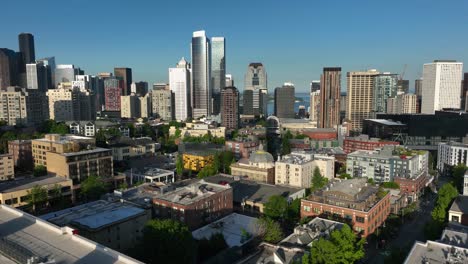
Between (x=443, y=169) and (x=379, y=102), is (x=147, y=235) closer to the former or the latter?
(x=443, y=169)

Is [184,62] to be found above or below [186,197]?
above

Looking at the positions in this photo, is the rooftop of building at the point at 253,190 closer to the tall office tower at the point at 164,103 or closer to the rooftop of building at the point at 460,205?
the rooftop of building at the point at 460,205

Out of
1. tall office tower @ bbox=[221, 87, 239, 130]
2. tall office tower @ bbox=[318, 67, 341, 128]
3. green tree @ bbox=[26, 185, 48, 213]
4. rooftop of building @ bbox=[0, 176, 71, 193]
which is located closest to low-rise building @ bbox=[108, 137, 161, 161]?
rooftop of building @ bbox=[0, 176, 71, 193]

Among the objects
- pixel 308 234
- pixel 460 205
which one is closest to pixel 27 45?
pixel 308 234

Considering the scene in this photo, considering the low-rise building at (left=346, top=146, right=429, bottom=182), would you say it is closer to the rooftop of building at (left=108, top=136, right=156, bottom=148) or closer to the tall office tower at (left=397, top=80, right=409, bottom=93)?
the rooftop of building at (left=108, top=136, right=156, bottom=148)

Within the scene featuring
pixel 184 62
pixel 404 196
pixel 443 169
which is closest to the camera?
pixel 404 196

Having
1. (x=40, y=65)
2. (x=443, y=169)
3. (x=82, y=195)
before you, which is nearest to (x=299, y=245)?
(x=82, y=195)

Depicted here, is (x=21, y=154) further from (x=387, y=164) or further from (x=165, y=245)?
(x=387, y=164)
